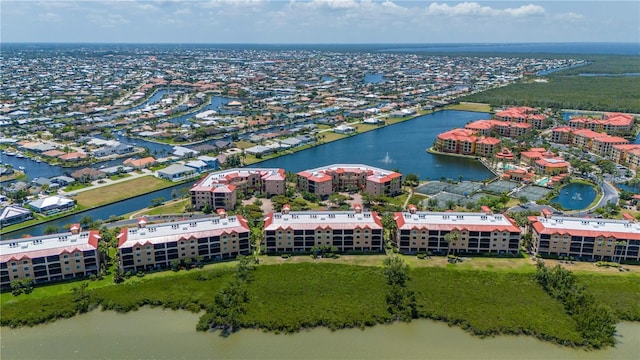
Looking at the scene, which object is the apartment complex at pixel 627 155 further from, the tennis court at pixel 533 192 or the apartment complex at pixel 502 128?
the tennis court at pixel 533 192

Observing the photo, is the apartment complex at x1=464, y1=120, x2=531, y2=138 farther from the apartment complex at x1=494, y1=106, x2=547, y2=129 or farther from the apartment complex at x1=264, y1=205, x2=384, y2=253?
the apartment complex at x1=264, y1=205, x2=384, y2=253

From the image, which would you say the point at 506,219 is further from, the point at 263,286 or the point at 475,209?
the point at 263,286

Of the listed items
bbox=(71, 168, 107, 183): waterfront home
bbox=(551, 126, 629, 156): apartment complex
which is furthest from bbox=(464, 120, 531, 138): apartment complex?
bbox=(71, 168, 107, 183): waterfront home

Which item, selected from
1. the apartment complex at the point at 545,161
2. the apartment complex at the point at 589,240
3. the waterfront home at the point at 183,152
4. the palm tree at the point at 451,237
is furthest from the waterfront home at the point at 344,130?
the apartment complex at the point at 589,240

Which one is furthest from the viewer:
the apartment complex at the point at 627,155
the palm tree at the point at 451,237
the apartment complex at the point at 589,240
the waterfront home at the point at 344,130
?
the waterfront home at the point at 344,130

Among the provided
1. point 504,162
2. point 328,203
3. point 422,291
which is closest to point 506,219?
point 422,291
